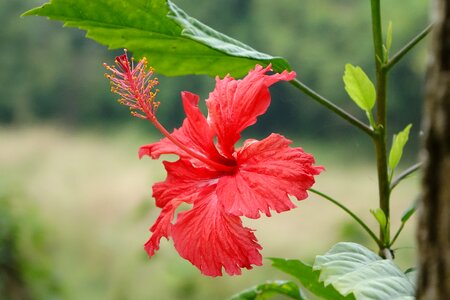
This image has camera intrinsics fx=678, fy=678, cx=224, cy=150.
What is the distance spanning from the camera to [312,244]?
2.02 metres

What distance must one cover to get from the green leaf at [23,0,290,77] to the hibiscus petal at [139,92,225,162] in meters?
0.05

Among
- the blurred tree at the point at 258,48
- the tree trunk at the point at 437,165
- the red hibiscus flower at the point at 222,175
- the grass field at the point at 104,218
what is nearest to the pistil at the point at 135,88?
the red hibiscus flower at the point at 222,175

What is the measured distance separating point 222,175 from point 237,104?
53 mm

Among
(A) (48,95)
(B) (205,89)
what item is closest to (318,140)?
(B) (205,89)

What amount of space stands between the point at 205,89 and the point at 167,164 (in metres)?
1.39

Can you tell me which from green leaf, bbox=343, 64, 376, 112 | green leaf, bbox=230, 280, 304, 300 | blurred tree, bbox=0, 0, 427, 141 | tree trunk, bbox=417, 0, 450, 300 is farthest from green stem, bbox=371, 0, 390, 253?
blurred tree, bbox=0, 0, 427, 141

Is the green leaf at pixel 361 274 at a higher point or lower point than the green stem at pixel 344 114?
lower

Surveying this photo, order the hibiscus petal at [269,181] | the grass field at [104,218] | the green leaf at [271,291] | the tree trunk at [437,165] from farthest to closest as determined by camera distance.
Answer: the grass field at [104,218] → the green leaf at [271,291] → the hibiscus petal at [269,181] → the tree trunk at [437,165]

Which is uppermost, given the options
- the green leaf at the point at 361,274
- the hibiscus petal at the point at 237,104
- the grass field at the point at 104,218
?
the hibiscus petal at the point at 237,104

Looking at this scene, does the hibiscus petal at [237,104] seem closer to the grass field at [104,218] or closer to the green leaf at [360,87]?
the green leaf at [360,87]

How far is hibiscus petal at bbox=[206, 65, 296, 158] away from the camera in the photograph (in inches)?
18.7

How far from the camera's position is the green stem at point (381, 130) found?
20.7 inches

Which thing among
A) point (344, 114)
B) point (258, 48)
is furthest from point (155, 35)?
point (258, 48)

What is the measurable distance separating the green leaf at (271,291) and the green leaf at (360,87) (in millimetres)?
182
